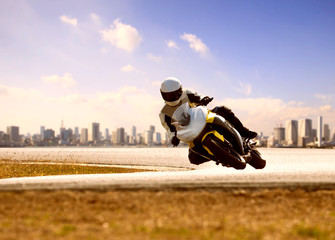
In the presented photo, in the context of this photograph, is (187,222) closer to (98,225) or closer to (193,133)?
(98,225)

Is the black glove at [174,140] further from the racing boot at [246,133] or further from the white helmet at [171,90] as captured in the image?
the racing boot at [246,133]

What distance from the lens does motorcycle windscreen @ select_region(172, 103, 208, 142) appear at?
8.14 m

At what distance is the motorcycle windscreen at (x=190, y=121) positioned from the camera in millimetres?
8141

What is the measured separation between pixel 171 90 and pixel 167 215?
4571 millimetres

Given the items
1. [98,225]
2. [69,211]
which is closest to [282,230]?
[98,225]

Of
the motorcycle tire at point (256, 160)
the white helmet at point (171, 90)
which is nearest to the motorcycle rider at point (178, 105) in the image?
the white helmet at point (171, 90)

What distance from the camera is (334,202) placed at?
507 centimetres

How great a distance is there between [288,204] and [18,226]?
11.7 ft

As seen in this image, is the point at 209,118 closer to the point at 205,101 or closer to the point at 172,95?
the point at 205,101

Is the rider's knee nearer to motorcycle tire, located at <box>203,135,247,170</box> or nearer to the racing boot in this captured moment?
the racing boot

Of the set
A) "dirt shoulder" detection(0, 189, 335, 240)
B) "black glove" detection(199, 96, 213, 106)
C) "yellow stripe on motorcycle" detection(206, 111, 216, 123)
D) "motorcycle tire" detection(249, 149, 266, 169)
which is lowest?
"dirt shoulder" detection(0, 189, 335, 240)

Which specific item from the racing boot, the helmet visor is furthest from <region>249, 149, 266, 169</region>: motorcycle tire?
the helmet visor

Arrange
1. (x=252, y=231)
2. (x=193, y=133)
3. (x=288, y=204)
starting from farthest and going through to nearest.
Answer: (x=193, y=133) → (x=288, y=204) → (x=252, y=231)

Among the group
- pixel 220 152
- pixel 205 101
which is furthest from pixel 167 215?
pixel 205 101
